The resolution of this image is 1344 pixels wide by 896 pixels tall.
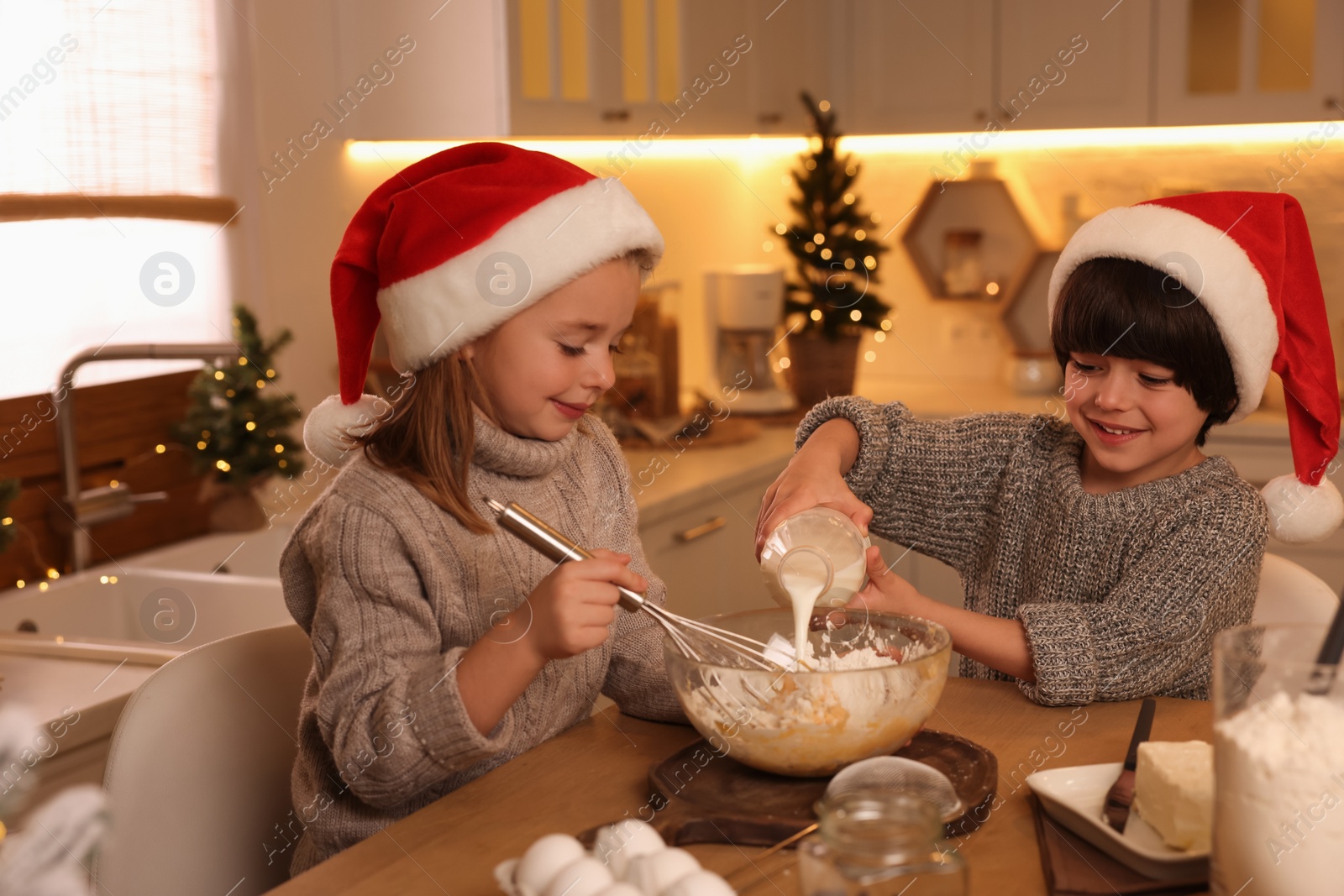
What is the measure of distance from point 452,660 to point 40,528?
120 centimetres

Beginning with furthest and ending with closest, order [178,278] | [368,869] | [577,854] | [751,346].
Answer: [751,346] < [178,278] < [368,869] < [577,854]

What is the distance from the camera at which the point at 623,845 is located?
0.64m

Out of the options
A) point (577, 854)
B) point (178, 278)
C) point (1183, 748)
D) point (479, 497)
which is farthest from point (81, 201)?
point (1183, 748)

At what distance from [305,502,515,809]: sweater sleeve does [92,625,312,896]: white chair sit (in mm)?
90

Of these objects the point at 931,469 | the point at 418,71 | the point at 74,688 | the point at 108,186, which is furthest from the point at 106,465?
the point at 931,469

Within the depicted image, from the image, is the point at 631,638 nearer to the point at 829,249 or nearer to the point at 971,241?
the point at 829,249

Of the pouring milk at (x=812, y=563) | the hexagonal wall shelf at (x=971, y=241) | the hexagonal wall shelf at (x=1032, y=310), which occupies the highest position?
the hexagonal wall shelf at (x=971, y=241)

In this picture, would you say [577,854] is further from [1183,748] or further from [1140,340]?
[1140,340]

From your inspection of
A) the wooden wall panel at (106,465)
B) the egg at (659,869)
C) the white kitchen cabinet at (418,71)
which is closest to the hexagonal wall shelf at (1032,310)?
the white kitchen cabinet at (418,71)

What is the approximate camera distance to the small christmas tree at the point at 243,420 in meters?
1.94

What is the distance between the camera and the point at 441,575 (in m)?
1.01

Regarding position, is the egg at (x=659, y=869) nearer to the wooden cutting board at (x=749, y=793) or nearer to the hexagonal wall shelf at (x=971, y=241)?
the wooden cutting board at (x=749, y=793)

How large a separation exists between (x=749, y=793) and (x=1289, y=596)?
668 millimetres

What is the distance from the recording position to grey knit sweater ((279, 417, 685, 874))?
0.89 meters
